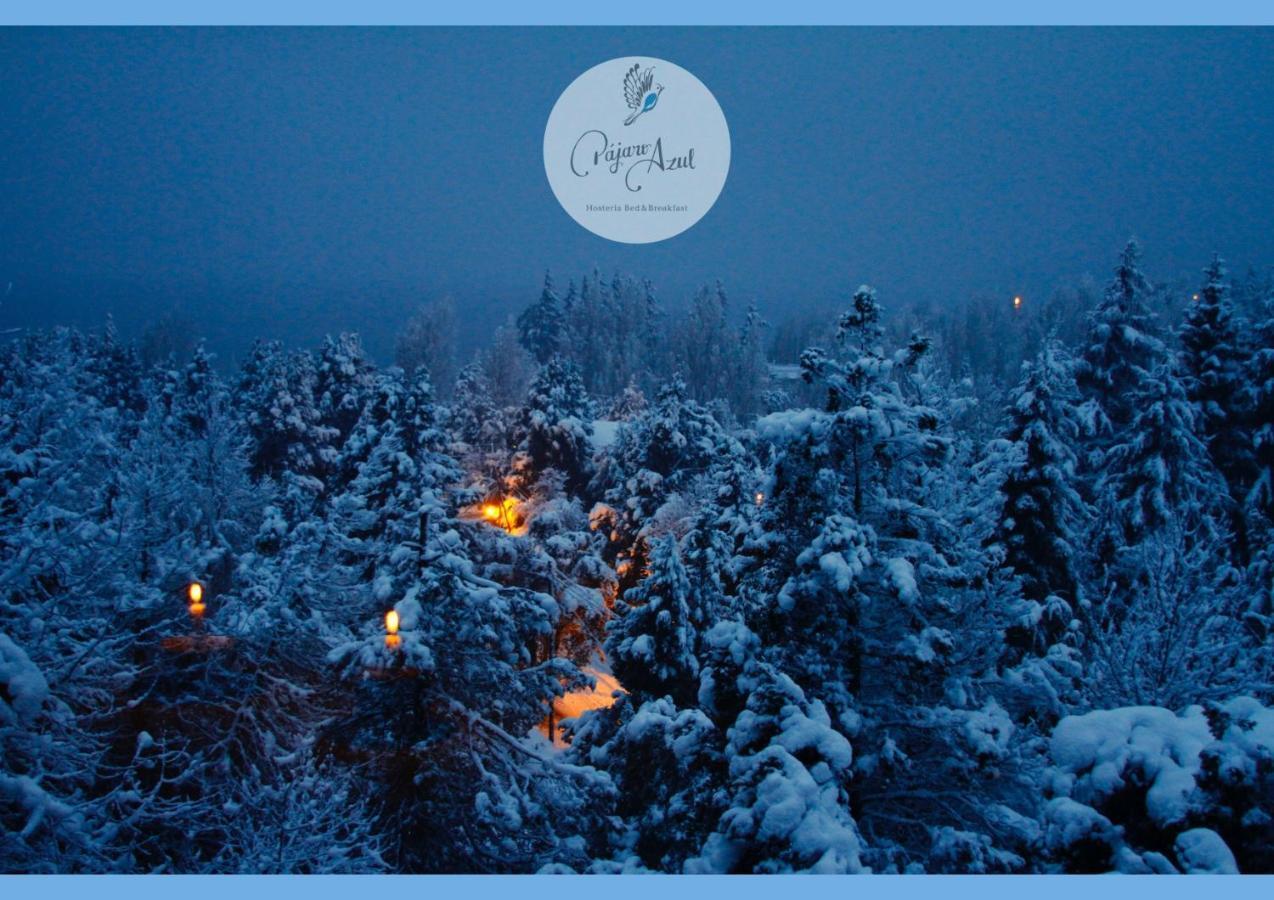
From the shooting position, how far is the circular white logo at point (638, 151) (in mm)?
9766

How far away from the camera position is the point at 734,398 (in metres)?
15.2

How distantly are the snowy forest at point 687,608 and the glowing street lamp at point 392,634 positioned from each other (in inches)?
2.4

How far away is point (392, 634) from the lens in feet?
30.5

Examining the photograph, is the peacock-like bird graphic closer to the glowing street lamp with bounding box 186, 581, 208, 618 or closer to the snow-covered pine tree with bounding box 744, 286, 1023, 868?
the snow-covered pine tree with bounding box 744, 286, 1023, 868

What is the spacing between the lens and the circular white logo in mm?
9766

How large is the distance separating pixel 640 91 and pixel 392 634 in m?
7.59

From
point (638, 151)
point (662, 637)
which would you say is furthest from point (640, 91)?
point (662, 637)

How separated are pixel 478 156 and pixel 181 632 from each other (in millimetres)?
8058

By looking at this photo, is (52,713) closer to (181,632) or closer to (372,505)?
(181,632)

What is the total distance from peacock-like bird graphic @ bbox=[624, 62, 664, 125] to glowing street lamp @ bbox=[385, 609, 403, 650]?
700 centimetres

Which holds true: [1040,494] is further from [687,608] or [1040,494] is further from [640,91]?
[640,91]

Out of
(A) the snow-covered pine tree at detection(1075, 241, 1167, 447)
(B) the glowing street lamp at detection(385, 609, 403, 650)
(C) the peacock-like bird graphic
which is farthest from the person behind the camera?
(A) the snow-covered pine tree at detection(1075, 241, 1167, 447)

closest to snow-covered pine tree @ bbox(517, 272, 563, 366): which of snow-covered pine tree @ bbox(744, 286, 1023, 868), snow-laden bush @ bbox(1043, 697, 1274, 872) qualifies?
snow-covered pine tree @ bbox(744, 286, 1023, 868)

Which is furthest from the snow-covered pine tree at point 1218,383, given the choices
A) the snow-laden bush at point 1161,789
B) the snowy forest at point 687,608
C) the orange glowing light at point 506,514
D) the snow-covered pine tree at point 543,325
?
the orange glowing light at point 506,514
